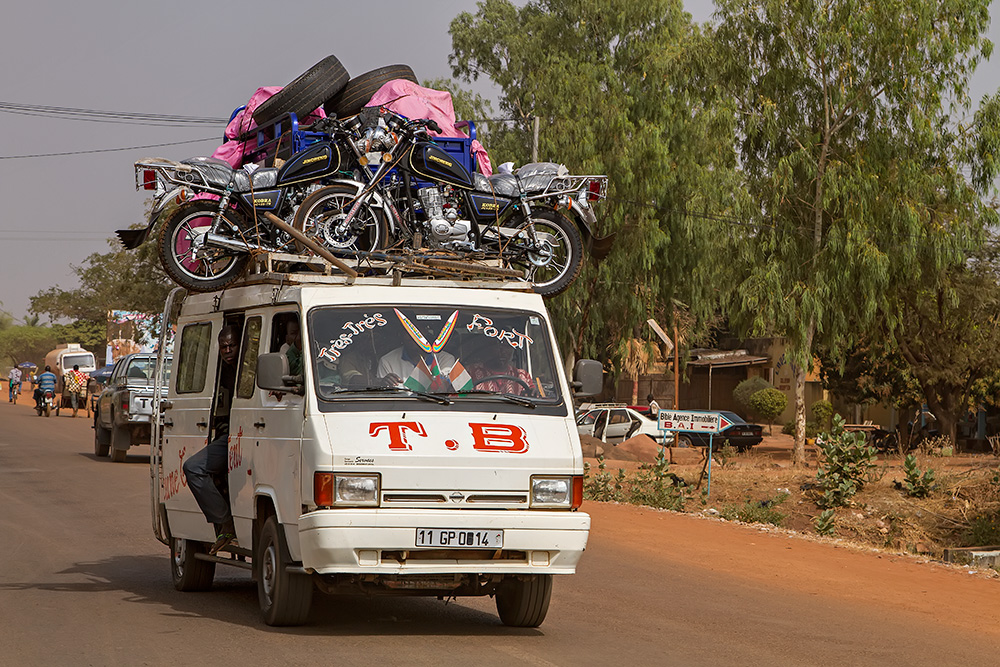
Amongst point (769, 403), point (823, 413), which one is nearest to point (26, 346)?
point (769, 403)

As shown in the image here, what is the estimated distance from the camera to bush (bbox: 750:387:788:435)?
161 ft

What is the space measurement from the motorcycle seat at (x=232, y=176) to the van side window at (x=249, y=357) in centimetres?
211

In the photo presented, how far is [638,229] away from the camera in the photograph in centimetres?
3838

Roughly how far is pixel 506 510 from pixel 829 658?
2.39 metres

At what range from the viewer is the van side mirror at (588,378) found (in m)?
8.55

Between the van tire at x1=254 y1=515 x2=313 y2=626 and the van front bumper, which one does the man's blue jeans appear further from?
the van front bumper

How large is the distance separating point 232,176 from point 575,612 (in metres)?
4.69

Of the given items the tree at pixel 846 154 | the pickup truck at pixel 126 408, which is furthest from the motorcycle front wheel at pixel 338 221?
the tree at pixel 846 154

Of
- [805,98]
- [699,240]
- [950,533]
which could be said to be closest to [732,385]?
[699,240]

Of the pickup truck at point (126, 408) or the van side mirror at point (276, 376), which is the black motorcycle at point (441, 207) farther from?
the pickup truck at point (126, 408)

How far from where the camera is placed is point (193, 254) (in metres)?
10.6

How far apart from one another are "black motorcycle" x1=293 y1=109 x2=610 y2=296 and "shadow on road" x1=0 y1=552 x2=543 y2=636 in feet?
9.24

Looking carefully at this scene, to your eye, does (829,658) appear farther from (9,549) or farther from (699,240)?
(699,240)

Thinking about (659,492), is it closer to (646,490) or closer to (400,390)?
(646,490)
